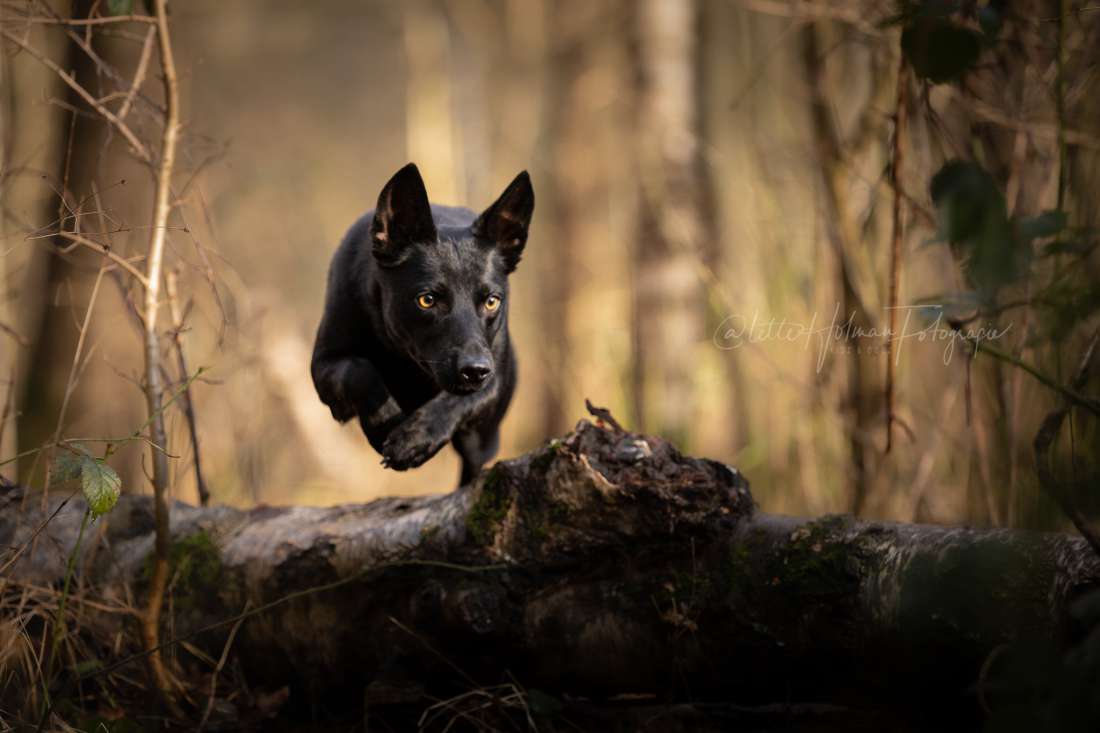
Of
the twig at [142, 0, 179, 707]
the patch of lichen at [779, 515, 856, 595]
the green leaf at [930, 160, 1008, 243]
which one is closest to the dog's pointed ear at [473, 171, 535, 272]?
the twig at [142, 0, 179, 707]

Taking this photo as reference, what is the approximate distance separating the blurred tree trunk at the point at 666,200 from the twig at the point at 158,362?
4.23 m

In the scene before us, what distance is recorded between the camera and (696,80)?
22.5ft

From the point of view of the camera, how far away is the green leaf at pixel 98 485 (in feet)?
5.90

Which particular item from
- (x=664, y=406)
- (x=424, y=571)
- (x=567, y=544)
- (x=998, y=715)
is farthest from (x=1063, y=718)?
(x=664, y=406)

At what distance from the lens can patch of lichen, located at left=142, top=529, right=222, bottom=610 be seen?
9.27ft

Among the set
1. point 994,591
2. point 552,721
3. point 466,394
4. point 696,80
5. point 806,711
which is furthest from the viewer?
point 696,80

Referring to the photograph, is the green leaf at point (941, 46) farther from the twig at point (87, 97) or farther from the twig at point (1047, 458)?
the twig at point (87, 97)

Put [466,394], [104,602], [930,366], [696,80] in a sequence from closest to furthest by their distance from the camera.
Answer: [466,394], [104,602], [930,366], [696,80]

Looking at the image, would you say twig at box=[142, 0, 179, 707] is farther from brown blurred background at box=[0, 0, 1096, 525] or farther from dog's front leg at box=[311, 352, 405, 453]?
dog's front leg at box=[311, 352, 405, 453]

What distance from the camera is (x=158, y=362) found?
2.51m

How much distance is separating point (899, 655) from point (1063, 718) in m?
0.73

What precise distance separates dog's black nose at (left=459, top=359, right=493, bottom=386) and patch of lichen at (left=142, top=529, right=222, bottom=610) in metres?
1.01

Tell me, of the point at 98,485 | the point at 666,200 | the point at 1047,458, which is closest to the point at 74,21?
the point at 98,485

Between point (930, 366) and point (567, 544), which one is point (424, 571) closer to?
point (567, 544)
